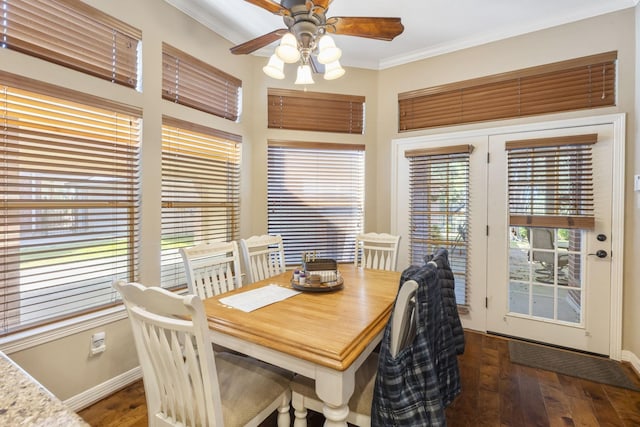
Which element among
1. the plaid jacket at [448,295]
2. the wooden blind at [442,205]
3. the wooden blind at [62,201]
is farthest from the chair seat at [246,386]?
the wooden blind at [442,205]

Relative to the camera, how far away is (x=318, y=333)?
132cm

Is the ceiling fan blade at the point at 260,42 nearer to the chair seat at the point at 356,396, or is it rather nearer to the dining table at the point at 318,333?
the dining table at the point at 318,333

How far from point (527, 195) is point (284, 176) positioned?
2.38 m

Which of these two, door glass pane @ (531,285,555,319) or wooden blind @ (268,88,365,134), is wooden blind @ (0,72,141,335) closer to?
wooden blind @ (268,88,365,134)

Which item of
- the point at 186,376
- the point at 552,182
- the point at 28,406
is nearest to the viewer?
A: the point at 28,406

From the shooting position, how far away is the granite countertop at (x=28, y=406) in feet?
1.96

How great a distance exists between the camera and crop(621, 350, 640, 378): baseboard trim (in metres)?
2.34

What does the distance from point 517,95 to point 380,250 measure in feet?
6.42

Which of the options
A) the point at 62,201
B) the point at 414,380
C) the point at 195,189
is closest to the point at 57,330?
the point at 62,201

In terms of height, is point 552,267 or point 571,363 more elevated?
point 552,267

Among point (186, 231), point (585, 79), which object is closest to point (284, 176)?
point (186, 231)

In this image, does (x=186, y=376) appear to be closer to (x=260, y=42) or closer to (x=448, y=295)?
(x=448, y=295)

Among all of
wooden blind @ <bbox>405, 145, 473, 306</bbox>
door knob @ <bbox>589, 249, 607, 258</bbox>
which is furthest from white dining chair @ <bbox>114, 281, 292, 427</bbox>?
door knob @ <bbox>589, 249, 607, 258</bbox>

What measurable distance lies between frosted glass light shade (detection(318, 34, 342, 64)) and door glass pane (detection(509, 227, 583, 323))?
232cm
